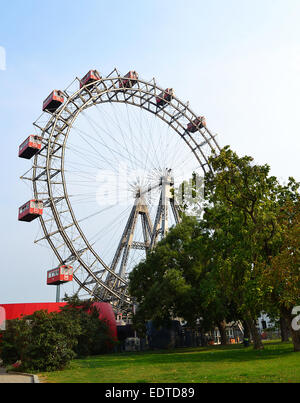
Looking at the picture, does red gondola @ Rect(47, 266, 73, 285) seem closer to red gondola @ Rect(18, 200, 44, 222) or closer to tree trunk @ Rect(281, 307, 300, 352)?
red gondola @ Rect(18, 200, 44, 222)

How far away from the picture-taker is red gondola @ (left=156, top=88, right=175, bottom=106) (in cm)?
4731

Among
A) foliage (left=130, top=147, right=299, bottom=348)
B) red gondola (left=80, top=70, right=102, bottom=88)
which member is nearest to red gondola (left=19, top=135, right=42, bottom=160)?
red gondola (left=80, top=70, right=102, bottom=88)

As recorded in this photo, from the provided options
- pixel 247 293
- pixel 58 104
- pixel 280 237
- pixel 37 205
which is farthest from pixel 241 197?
pixel 58 104

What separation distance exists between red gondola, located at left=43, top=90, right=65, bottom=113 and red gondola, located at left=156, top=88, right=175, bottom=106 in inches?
507

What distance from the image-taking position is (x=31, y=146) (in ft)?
121

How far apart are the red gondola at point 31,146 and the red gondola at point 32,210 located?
5327 millimetres

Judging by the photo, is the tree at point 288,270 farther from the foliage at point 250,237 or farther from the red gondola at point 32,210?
the red gondola at point 32,210

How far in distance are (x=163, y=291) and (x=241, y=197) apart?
11718 mm

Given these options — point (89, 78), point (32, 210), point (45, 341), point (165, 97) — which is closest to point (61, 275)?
point (32, 210)

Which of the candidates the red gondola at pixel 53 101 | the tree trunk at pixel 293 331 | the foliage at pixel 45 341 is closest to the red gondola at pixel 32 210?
the red gondola at pixel 53 101

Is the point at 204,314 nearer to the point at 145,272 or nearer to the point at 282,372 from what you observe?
the point at 145,272

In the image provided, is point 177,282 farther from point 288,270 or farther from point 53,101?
point 53,101
